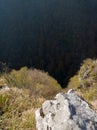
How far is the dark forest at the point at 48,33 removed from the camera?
64188mm

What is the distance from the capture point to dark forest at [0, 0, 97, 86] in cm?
6419

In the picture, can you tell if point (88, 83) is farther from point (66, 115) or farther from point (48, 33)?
point (48, 33)

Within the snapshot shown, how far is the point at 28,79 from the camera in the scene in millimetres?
27562

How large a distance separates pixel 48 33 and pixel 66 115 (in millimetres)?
72352

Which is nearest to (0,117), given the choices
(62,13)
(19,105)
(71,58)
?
(19,105)

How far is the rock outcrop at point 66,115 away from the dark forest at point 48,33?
51.4m

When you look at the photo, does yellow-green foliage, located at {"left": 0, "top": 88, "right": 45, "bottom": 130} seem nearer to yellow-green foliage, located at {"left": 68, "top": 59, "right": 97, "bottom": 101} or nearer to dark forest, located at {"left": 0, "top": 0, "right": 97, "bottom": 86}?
yellow-green foliage, located at {"left": 68, "top": 59, "right": 97, "bottom": 101}

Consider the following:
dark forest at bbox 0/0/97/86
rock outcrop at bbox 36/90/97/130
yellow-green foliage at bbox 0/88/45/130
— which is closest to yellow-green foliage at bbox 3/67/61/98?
yellow-green foliage at bbox 0/88/45/130

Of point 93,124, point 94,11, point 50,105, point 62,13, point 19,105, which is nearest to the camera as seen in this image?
point 93,124

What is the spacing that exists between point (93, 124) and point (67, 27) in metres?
70.9

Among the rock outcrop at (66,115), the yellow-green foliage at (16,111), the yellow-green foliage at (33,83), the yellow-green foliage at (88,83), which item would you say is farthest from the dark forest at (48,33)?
the rock outcrop at (66,115)

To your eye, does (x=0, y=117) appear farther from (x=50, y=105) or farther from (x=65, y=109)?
(x=65, y=109)

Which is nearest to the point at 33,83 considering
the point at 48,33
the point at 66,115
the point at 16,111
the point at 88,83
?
the point at 88,83

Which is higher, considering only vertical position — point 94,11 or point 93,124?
point 94,11
